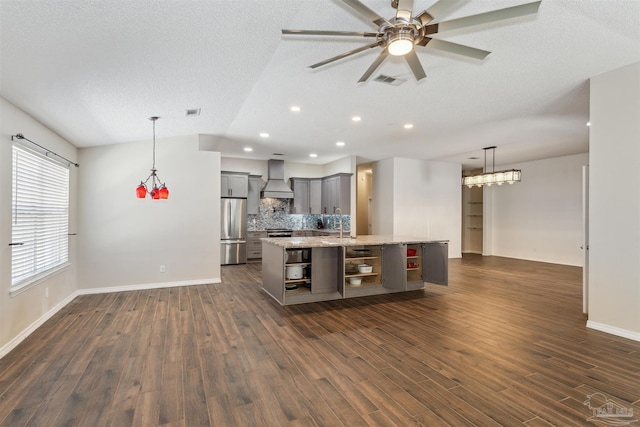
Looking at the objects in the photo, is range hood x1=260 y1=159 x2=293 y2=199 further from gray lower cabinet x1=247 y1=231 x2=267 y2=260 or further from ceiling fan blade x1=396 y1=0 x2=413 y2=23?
ceiling fan blade x1=396 y1=0 x2=413 y2=23

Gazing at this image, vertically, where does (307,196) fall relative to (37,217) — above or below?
above

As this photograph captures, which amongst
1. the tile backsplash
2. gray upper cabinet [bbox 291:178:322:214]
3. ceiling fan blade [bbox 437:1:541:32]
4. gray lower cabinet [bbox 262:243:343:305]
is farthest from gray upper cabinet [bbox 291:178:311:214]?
ceiling fan blade [bbox 437:1:541:32]

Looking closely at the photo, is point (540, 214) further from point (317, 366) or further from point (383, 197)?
point (317, 366)

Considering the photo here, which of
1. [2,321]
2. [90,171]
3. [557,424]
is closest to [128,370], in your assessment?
[2,321]

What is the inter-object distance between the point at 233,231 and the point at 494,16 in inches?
289

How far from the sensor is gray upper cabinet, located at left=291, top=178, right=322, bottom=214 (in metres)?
9.28

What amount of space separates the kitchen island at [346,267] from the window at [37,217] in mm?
2855

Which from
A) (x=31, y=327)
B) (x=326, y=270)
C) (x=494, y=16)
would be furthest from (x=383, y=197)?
(x=31, y=327)

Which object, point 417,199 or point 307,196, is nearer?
point 417,199

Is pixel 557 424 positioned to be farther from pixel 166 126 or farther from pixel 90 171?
pixel 90 171

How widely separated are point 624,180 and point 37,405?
5.60 m

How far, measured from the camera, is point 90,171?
17.3ft

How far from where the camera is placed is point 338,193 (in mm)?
8422

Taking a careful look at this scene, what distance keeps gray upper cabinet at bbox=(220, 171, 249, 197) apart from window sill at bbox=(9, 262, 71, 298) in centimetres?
396
